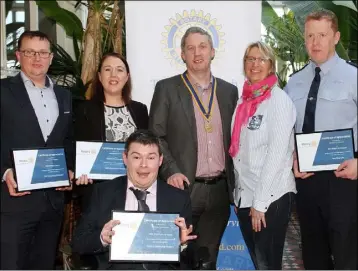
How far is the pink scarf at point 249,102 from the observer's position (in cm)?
302

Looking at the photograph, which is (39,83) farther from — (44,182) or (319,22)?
(319,22)

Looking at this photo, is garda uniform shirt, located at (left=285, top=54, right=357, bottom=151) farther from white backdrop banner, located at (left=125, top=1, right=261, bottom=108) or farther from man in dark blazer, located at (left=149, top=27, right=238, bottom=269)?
white backdrop banner, located at (left=125, top=1, right=261, bottom=108)

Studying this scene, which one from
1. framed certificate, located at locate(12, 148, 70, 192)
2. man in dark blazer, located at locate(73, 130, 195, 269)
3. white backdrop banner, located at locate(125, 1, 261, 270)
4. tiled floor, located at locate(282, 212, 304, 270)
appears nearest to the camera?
man in dark blazer, located at locate(73, 130, 195, 269)

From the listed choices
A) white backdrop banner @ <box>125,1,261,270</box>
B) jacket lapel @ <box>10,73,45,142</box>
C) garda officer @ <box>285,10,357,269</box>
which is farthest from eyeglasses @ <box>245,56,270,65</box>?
jacket lapel @ <box>10,73,45,142</box>

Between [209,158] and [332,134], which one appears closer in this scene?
[332,134]

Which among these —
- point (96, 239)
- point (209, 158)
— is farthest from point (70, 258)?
point (209, 158)

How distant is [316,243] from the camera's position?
309 centimetres

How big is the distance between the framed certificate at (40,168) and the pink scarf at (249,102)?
0.98 m

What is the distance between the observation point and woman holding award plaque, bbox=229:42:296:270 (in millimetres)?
2963

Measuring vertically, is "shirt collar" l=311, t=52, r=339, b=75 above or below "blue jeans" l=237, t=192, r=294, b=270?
above

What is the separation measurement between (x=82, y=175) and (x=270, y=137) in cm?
112

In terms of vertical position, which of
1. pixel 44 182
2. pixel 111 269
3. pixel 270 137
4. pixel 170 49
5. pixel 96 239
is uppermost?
pixel 170 49

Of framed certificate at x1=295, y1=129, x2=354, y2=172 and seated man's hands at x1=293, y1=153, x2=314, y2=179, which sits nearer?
framed certificate at x1=295, y1=129, x2=354, y2=172

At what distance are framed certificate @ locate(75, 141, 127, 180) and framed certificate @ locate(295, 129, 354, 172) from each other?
104cm
